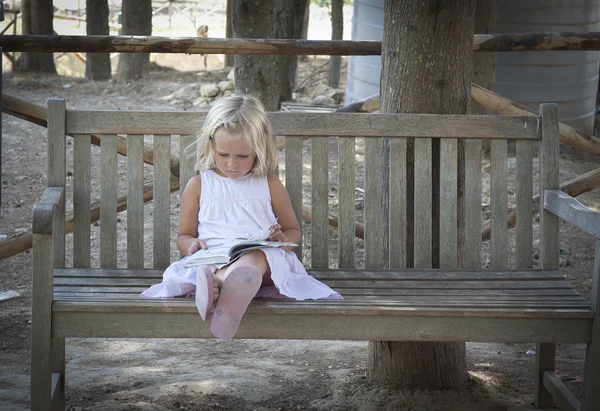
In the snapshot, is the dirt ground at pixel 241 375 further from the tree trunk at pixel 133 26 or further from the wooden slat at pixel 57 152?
the tree trunk at pixel 133 26

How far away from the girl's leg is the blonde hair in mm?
613

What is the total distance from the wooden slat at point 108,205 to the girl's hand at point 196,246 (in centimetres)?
47

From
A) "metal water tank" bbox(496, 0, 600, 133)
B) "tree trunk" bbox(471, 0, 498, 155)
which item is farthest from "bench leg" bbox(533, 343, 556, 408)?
"metal water tank" bbox(496, 0, 600, 133)

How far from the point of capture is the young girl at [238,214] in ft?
10.1

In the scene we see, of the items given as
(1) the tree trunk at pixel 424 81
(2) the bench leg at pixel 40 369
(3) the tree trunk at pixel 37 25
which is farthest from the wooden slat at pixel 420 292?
(3) the tree trunk at pixel 37 25

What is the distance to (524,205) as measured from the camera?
3.76 metres

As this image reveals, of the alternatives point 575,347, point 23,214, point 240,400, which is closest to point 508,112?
point 575,347

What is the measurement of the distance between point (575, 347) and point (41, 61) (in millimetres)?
14559

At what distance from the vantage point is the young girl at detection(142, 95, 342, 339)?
3.07m

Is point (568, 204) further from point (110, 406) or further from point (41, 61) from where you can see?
point (41, 61)

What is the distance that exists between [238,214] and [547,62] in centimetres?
825

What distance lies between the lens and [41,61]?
17.0m

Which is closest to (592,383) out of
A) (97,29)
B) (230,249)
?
(230,249)

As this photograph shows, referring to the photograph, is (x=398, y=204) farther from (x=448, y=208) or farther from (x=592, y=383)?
(x=592, y=383)
